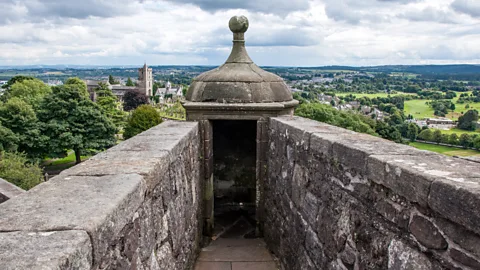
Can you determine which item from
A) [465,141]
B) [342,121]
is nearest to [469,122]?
[465,141]

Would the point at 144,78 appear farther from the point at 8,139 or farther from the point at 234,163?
the point at 234,163

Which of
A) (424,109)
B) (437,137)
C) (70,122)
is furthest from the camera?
(424,109)

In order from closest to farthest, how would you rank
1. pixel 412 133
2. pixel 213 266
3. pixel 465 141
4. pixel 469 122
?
1. pixel 213 266
2. pixel 465 141
3. pixel 412 133
4. pixel 469 122

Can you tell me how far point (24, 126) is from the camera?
994 inches

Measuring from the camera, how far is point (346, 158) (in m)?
2.83

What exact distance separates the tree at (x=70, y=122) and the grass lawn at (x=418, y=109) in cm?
3912

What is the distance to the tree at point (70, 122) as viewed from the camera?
2491 centimetres

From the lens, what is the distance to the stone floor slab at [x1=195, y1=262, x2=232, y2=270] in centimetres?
489

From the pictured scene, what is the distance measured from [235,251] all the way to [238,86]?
2303 mm

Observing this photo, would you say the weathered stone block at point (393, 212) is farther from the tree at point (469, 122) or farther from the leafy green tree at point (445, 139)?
the tree at point (469, 122)

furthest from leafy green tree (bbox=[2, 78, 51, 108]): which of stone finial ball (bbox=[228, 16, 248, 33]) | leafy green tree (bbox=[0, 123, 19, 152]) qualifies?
stone finial ball (bbox=[228, 16, 248, 33])

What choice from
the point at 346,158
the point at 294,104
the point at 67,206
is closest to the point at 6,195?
the point at 294,104

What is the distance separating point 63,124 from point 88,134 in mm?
1801

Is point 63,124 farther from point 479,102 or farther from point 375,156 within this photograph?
point 479,102
